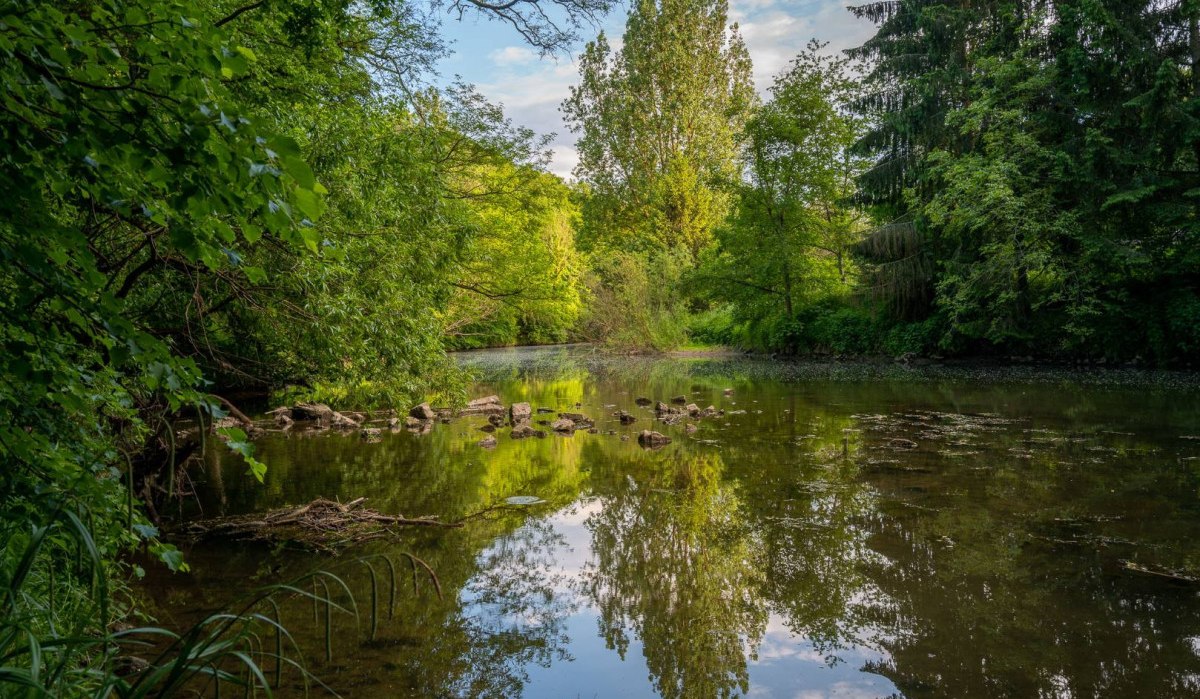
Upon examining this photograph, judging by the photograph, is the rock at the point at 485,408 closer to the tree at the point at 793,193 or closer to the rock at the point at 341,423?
the rock at the point at 341,423

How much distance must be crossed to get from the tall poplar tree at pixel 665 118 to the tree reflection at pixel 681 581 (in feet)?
89.1

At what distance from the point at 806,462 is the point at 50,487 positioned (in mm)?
8280

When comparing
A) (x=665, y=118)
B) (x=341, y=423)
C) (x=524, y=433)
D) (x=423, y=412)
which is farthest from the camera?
(x=665, y=118)

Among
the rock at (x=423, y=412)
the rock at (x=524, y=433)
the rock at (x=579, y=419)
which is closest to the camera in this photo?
the rock at (x=524, y=433)

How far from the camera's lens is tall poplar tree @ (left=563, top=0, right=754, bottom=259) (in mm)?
34219

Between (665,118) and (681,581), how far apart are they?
110 feet

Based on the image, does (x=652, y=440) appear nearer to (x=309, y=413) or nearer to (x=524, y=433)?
(x=524, y=433)

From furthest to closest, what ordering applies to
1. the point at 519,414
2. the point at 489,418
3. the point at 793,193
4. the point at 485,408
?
the point at 793,193, the point at 485,408, the point at 489,418, the point at 519,414

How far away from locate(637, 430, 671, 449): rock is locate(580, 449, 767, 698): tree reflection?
2.24 meters

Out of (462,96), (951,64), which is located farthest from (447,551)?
(951,64)

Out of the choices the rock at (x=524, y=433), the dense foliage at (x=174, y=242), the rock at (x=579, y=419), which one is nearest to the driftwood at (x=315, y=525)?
the dense foliage at (x=174, y=242)

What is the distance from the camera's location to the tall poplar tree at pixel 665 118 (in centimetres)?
3422

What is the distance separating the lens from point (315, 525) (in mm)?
6375

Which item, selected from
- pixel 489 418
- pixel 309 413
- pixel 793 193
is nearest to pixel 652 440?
pixel 489 418
